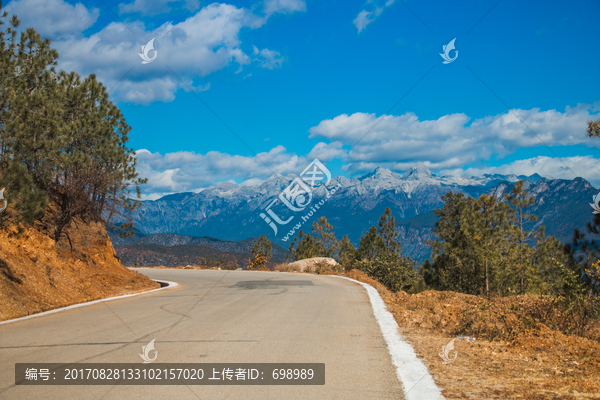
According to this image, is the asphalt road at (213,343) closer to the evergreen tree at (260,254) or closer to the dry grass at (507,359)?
the dry grass at (507,359)

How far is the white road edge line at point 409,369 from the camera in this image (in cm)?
416

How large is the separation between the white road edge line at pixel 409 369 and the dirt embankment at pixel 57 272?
314 inches

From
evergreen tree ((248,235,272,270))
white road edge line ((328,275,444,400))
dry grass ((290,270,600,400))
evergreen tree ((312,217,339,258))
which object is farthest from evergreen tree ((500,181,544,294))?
white road edge line ((328,275,444,400))

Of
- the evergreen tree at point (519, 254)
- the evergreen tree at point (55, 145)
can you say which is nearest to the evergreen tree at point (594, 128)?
the evergreen tree at point (55, 145)

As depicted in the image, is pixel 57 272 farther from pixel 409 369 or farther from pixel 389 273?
pixel 389 273

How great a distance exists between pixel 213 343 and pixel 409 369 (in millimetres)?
2894

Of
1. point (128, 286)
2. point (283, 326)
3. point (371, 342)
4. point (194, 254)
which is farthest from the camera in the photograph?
point (194, 254)

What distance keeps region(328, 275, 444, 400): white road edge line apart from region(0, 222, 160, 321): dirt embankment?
7.99 metres

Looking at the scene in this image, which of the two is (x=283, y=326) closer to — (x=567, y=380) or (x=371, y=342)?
(x=371, y=342)

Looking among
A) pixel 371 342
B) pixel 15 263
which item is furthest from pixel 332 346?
pixel 15 263

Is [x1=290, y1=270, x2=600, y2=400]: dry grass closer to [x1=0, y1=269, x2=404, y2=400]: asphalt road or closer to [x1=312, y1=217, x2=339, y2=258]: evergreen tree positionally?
[x1=0, y1=269, x2=404, y2=400]: asphalt road

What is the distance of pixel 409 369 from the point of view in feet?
16.5

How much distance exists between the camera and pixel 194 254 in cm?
12088

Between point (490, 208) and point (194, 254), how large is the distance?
96.8 meters
